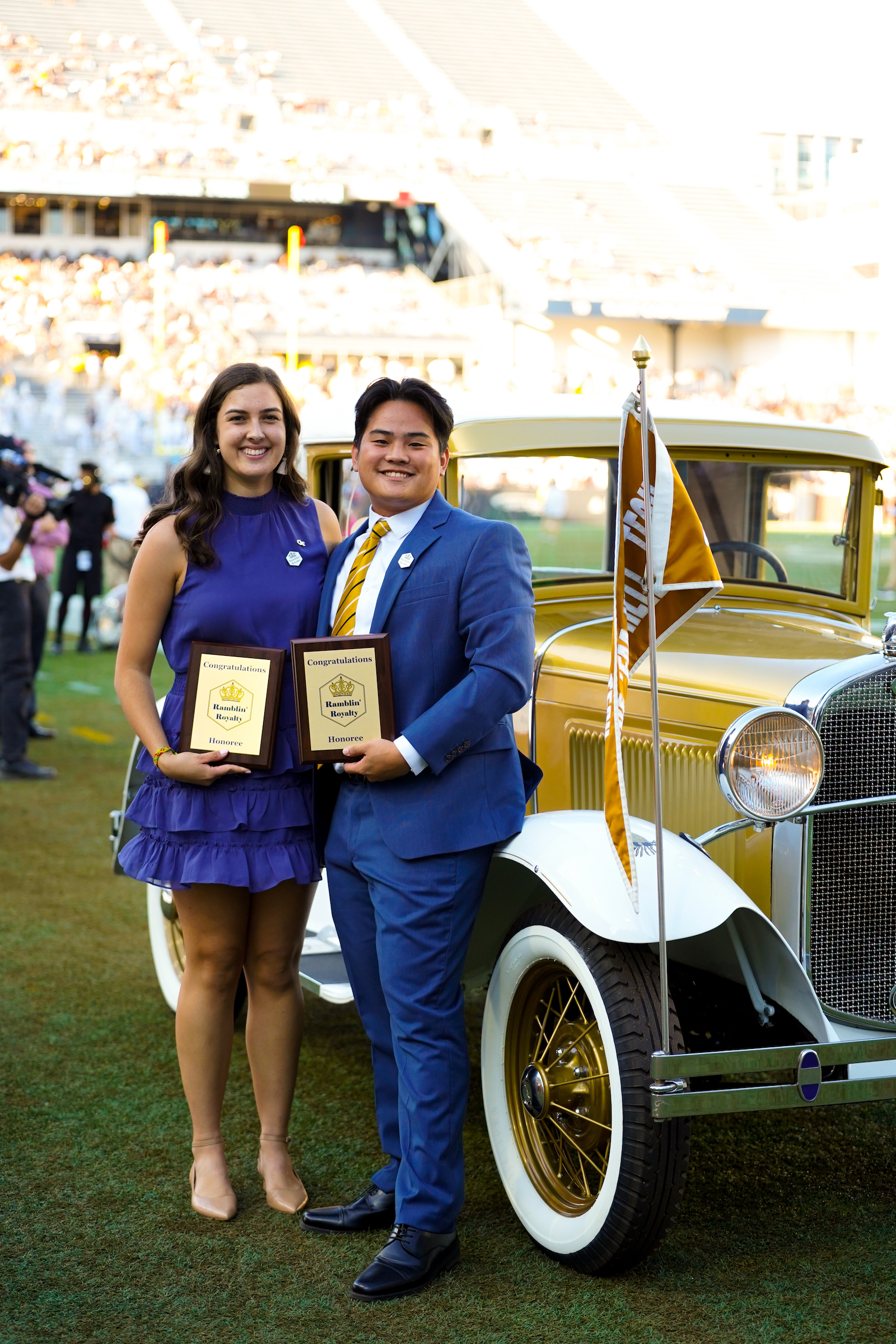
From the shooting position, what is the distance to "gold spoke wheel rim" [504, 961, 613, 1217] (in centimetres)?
297

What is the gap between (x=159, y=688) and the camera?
30.7 feet

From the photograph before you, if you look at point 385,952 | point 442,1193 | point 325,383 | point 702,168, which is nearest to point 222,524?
point 385,952

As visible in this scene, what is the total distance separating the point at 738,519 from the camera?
4.30 meters

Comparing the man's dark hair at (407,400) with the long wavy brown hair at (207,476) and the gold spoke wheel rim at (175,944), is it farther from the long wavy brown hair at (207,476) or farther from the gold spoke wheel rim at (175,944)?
the gold spoke wheel rim at (175,944)

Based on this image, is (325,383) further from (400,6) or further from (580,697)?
(580,697)

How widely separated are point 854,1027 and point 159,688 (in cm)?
685

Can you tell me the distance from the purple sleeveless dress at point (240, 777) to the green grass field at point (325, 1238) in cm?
81

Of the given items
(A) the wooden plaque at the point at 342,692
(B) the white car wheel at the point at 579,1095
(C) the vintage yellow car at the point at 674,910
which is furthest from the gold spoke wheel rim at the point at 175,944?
(A) the wooden plaque at the point at 342,692

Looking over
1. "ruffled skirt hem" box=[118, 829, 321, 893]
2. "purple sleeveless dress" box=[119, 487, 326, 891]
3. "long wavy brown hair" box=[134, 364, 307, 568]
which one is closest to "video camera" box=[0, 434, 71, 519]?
"long wavy brown hair" box=[134, 364, 307, 568]

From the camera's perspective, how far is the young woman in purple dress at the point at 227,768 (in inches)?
123

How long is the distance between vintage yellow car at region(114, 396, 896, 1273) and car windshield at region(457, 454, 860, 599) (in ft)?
0.78

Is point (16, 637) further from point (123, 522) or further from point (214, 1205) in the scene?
point (123, 522)

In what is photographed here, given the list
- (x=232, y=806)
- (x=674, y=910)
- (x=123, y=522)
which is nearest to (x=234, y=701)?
(x=232, y=806)

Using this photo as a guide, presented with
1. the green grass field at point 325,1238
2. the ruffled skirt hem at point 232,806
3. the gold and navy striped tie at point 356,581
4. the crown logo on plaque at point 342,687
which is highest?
the gold and navy striped tie at point 356,581
